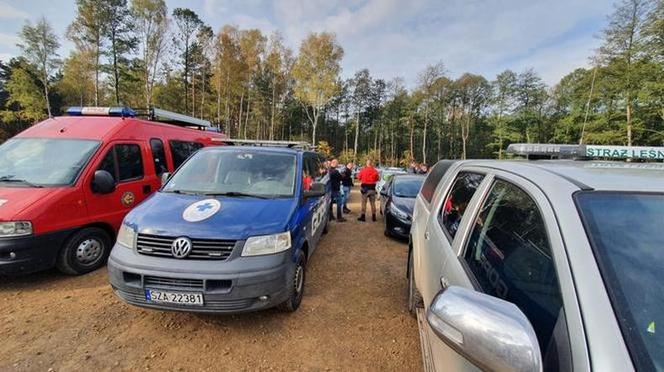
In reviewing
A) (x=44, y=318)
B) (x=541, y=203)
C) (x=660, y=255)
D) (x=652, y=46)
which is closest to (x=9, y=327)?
(x=44, y=318)

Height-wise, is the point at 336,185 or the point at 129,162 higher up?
the point at 129,162

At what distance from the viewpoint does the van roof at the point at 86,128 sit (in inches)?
185

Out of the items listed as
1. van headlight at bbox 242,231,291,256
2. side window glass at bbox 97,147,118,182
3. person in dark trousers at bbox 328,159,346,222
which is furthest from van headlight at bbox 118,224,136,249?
person in dark trousers at bbox 328,159,346,222

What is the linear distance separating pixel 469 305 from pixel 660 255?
669mm

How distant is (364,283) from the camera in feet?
14.6

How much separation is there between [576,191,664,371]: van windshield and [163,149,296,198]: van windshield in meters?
3.08

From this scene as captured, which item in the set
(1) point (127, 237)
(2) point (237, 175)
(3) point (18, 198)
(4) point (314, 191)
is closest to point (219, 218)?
(1) point (127, 237)

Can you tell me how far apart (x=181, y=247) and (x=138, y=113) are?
4570mm

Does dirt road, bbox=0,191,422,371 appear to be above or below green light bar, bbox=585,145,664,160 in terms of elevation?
below

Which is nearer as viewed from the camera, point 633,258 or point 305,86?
point 633,258

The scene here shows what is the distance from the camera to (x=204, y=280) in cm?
271

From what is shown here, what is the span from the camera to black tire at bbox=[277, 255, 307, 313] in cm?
329

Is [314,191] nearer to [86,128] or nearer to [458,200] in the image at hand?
[458,200]

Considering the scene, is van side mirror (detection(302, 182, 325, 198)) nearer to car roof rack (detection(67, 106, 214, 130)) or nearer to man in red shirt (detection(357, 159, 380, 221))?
car roof rack (detection(67, 106, 214, 130))
